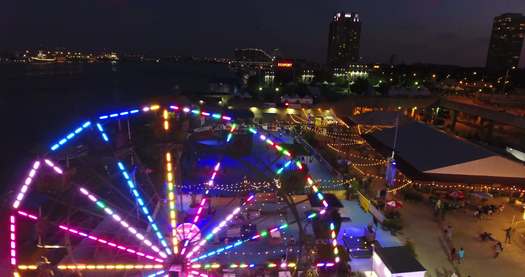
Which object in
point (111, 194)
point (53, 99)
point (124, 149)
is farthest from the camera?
point (53, 99)

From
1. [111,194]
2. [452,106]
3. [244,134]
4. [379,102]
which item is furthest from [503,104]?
[111,194]

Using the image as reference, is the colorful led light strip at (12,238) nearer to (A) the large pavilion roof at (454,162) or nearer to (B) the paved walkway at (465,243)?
(B) the paved walkway at (465,243)

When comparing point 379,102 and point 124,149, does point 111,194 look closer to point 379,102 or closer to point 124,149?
point 124,149

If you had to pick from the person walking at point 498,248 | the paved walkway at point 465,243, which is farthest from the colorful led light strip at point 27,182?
the person walking at point 498,248

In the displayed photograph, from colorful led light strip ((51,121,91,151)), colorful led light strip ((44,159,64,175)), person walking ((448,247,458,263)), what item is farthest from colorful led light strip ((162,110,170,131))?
person walking ((448,247,458,263))

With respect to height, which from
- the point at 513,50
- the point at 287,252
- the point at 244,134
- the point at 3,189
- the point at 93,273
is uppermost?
the point at 513,50

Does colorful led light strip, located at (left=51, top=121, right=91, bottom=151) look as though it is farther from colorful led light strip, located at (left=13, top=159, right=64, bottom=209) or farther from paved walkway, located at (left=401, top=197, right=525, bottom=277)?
paved walkway, located at (left=401, top=197, right=525, bottom=277)
